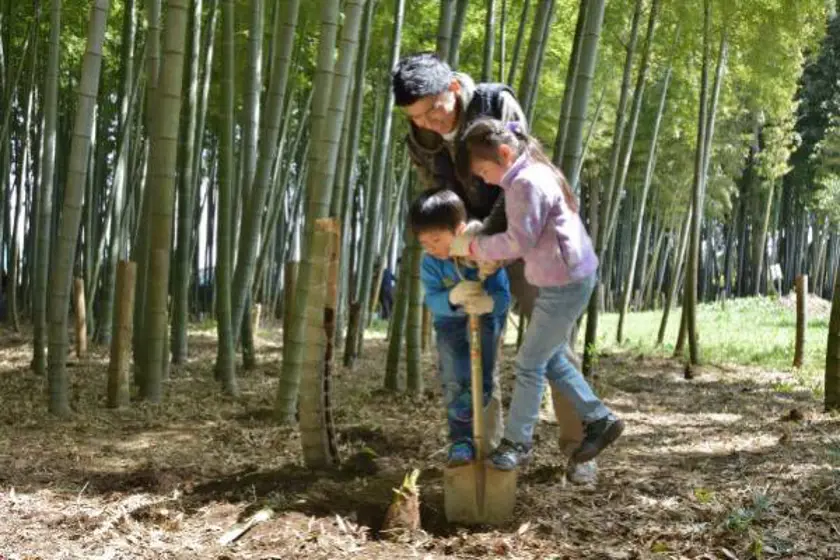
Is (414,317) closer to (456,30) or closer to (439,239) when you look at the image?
(456,30)

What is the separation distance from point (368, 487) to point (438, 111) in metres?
1.27

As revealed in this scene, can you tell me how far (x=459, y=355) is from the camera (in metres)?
3.22

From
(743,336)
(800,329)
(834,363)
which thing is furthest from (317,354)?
(743,336)

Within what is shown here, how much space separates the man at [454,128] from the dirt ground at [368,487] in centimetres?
45

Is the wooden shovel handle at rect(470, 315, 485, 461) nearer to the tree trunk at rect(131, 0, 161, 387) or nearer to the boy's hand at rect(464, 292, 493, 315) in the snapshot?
the boy's hand at rect(464, 292, 493, 315)

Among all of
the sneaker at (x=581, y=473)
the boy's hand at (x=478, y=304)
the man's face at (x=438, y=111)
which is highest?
the man's face at (x=438, y=111)

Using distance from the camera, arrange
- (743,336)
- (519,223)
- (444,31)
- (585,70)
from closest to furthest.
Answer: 1. (519,223)
2. (585,70)
3. (444,31)
4. (743,336)

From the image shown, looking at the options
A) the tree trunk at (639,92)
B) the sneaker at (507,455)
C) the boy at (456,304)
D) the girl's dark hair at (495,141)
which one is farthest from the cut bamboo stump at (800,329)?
the girl's dark hair at (495,141)

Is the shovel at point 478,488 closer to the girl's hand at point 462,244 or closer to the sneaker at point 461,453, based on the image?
the sneaker at point 461,453

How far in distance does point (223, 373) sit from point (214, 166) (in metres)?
9.22

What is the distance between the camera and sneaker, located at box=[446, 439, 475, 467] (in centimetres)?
300

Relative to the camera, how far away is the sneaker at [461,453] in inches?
118

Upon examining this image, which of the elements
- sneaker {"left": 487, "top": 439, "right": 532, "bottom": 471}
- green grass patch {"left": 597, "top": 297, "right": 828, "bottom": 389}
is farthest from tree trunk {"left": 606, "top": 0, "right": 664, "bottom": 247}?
sneaker {"left": 487, "top": 439, "right": 532, "bottom": 471}

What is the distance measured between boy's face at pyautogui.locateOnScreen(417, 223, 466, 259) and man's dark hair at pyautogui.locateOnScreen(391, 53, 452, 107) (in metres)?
0.40
